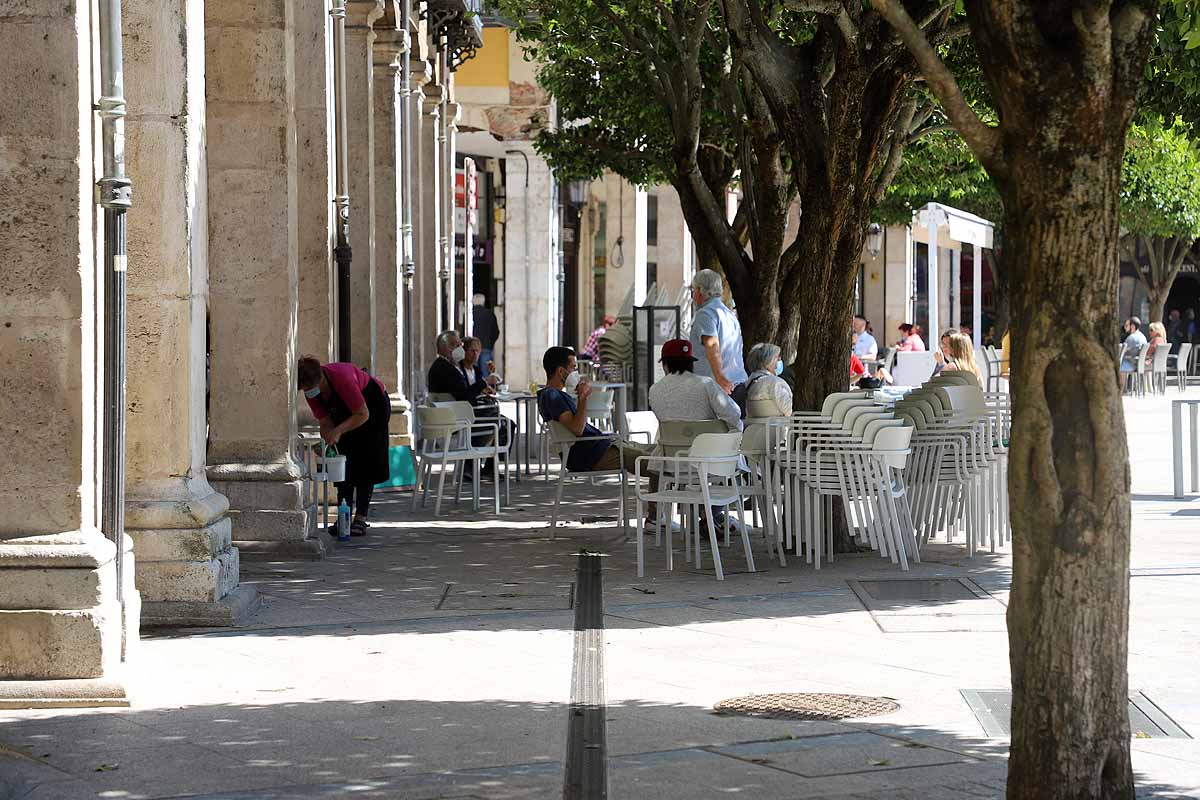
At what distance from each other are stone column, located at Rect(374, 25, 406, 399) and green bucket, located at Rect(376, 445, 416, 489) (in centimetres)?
157

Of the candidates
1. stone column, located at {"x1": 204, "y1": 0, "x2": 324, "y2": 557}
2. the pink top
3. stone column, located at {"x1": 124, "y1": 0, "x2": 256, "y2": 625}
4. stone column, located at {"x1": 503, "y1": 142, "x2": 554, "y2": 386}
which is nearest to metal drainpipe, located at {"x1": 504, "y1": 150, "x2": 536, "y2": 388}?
stone column, located at {"x1": 503, "y1": 142, "x2": 554, "y2": 386}

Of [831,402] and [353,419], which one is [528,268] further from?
[831,402]

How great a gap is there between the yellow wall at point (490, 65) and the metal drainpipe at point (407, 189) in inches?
406

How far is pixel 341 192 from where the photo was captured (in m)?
15.9

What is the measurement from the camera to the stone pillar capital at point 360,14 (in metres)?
17.7

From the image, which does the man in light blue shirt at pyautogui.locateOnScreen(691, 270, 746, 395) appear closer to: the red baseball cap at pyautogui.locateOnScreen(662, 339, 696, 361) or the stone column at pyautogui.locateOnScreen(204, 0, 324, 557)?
the red baseball cap at pyautogui.locateOnScreen(662, 339, 696, 361)

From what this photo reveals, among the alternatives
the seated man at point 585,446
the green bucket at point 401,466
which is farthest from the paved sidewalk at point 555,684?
the green bucket at point 401,466

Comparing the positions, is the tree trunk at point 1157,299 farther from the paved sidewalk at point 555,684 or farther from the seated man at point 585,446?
the paved sidewalk at point 555,684

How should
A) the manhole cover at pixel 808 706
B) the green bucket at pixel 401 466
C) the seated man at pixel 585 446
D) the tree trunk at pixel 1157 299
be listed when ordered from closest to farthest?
the manhole cover at pixel 808 706
the seated man at pixel 585 446
the green bucket at pixel 401 466
the tree trunk at pixel 1157 299

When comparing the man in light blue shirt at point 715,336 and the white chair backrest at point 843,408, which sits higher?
the man in light blue shirt at point 715,336

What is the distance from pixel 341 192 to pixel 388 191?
166 inches

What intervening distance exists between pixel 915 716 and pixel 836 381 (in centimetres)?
564

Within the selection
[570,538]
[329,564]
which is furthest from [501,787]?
[570,538]

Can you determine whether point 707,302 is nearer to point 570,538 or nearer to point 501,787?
point 570,538
